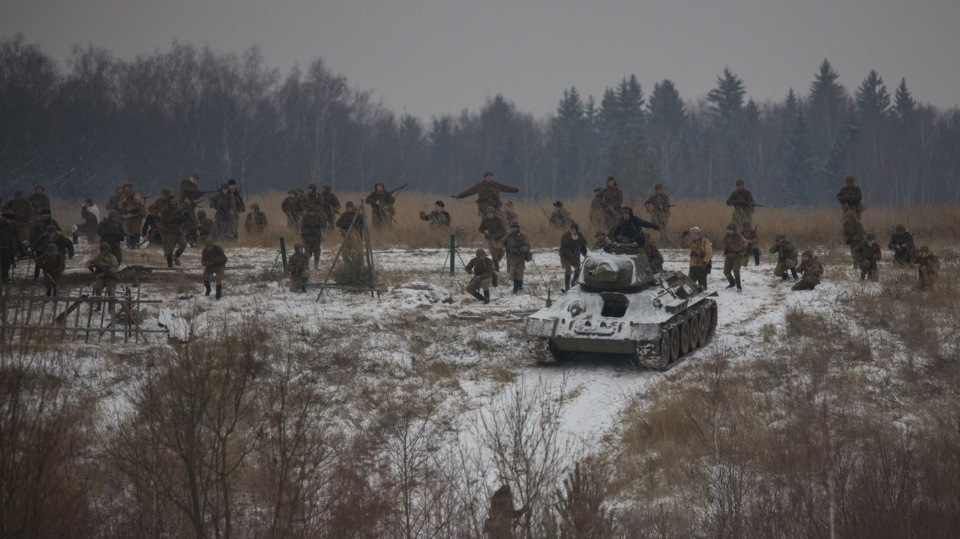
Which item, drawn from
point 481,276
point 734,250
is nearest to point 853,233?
point 734,250

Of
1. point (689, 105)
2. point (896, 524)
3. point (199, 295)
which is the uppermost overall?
point (689, 105)

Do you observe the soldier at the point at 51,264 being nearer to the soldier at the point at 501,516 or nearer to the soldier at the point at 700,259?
the soldier at the point at 501,516

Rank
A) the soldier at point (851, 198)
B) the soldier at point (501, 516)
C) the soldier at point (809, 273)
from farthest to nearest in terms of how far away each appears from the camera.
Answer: the soldier at point (851, 198), the soldier at point (809, 273), the soldier at point (501, 516)

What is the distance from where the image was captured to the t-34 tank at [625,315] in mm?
16078

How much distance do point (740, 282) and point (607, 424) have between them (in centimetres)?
782

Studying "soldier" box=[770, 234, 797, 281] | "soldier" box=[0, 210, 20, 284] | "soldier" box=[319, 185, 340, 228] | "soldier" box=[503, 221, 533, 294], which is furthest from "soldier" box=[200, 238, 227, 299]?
"soldier" box=[770, 234, 797, 281]

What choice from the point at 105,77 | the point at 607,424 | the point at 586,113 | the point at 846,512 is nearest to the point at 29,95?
the point at 105,77

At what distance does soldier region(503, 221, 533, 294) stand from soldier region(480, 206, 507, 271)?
124 centimetres

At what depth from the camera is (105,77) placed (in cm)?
5806

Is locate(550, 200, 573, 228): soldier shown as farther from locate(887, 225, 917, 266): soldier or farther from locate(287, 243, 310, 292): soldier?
locate(287, 243, 310, 292): soldier

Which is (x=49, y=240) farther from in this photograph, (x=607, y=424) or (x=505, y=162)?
(x=505, y=162)

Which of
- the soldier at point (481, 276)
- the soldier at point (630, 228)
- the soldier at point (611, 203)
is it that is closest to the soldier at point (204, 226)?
the soldier at point (481, 276)

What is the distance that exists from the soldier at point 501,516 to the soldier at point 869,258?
39.6 ft

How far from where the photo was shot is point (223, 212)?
1069 inches
